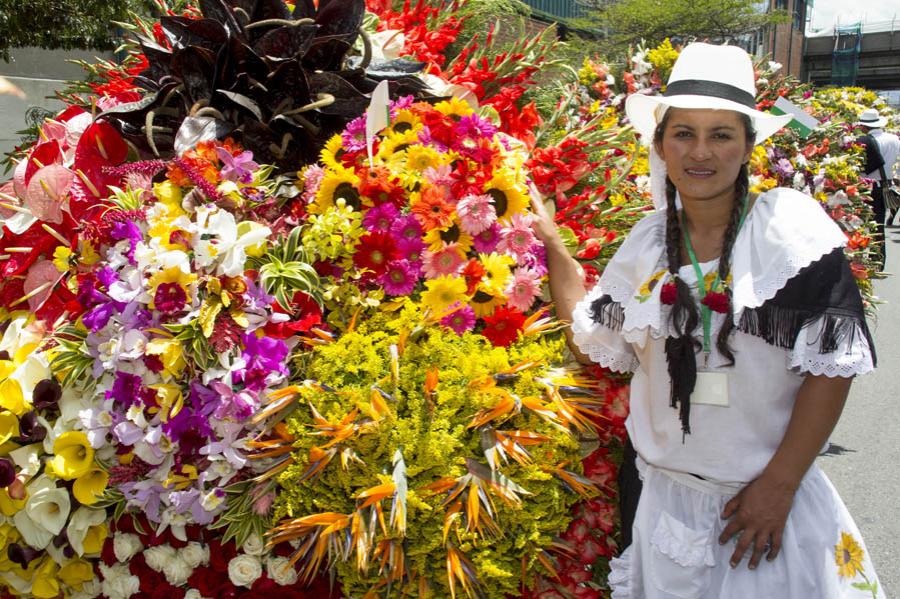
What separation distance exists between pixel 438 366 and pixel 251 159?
2.37ft

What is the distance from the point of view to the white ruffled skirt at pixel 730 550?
4.83ft

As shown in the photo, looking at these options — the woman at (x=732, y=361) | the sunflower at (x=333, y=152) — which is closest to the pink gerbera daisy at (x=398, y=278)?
the sunflower at (x=333, y=152)

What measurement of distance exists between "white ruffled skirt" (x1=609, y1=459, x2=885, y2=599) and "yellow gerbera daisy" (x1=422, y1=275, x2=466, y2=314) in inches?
21.9

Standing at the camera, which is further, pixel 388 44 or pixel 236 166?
pixel 388 44

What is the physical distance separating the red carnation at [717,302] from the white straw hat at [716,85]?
0.36m

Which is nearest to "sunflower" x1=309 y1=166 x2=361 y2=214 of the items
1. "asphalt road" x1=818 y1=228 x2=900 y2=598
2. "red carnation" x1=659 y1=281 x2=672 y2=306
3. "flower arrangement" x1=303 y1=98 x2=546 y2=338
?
"flower arrangement" x1=303 y1=98 x2=546 y2=338

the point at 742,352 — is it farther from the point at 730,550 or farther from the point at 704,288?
the point at 730,550

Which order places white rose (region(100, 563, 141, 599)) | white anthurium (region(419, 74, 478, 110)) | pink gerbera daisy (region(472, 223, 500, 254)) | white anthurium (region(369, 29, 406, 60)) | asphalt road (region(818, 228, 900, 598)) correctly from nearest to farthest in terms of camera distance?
white rose (region(100, 563, 141, 599)) → pink gerbera daisy (region(472, 223, 500, 254)) → white anthurium (region(419, 74, 478, 110)) → white anthurium (region(369, 29, 406, 60)) → asphalt road (region(818, 228, 900, 598))

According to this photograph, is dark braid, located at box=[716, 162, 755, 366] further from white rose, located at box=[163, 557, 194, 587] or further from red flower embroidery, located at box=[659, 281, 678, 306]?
white rose, located at box=[163, 557, 194, 587]

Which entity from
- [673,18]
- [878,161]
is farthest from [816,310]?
[673,18]

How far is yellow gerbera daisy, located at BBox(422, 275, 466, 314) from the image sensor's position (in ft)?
5.66

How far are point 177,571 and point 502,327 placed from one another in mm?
887

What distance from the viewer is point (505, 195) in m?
1.88

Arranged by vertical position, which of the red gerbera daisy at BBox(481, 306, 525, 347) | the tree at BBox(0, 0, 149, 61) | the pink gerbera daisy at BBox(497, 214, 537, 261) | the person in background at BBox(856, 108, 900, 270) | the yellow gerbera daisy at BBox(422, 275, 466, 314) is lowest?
the person in background at BBox(856, 108, 900, 270)
